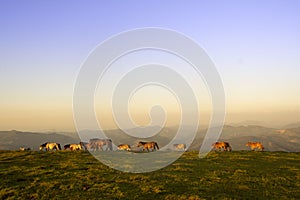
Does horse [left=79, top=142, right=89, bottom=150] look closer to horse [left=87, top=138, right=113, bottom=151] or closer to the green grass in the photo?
horse [left=87, top=138, right=113, bottom=151]

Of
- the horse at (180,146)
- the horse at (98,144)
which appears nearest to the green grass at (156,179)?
the horse at (98,144)

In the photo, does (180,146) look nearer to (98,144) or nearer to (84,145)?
(98,144)

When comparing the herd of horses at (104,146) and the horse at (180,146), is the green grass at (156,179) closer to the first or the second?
the herd of horses at (104,146)

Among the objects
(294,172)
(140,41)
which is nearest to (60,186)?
(294,172)

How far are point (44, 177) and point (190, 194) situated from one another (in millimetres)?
13939

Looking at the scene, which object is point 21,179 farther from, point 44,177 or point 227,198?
point 227,198

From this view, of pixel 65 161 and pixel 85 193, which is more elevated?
pixel 65 161

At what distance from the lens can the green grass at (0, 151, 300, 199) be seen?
21453 mm

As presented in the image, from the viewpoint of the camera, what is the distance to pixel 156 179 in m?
25.9

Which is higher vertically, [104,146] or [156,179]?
[104,146]

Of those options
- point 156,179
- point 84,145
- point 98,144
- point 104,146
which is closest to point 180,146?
point 104,146

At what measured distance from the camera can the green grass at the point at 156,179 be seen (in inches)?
845

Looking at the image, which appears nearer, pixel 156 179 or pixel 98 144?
pixel 156 179

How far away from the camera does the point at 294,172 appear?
93.8 feet
